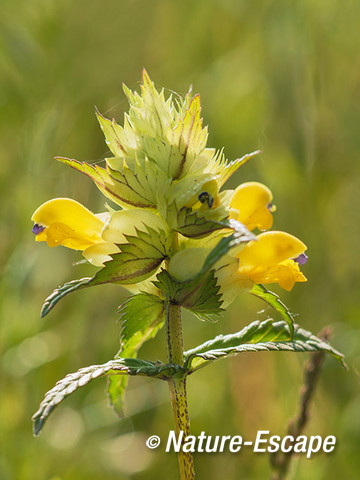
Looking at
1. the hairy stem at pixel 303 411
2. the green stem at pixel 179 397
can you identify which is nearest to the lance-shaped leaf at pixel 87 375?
the green stem at pixel 179 397

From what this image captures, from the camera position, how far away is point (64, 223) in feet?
3.29

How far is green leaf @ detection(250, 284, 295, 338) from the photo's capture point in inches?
36.2

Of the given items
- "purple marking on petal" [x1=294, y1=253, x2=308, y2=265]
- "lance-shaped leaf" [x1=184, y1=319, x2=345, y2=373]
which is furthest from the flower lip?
"lance-shaped leaf" [x1=184, y1=319, x2=345, y2=373]

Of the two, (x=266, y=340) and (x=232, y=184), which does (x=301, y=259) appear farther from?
(x=232, y=184)

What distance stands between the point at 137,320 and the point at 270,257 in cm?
25

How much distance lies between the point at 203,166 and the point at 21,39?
64.1 inches

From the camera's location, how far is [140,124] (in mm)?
951

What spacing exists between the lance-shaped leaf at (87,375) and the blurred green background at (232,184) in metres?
1.06

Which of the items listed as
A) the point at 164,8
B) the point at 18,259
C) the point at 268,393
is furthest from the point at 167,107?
the point at 164,8

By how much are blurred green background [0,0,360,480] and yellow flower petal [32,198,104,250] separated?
3.05 ft

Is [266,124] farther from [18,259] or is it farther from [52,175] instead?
[18,259]

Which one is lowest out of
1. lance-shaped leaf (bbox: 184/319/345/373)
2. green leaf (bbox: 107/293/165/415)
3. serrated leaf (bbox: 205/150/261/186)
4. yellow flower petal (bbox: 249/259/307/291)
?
lance-shaped leaf (bbox: 184/319/345/373)

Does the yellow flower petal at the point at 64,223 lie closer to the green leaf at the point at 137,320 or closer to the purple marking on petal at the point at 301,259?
the green leaf at the point at 137,320

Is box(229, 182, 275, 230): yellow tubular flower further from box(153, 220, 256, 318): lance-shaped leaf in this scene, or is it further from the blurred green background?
the blurred green background
